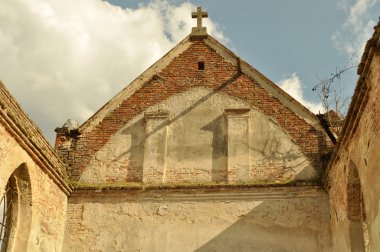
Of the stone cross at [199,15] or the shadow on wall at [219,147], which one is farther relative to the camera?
the stone cross at [199,15]

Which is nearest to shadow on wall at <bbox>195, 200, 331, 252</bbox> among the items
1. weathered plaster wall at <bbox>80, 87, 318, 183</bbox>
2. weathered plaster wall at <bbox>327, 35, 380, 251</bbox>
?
weathered plaster wall at <bbox>327, 35, 380, 251</bbox>

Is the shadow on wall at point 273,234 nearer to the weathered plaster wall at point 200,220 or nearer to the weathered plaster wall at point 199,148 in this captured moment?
the weathered plaster wall at point 200,220

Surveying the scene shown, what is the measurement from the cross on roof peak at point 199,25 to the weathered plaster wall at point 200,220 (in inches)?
166

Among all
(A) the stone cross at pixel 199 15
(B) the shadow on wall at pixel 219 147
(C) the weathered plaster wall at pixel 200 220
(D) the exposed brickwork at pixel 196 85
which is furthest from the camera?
(A) the stone cross at pixel 199 15

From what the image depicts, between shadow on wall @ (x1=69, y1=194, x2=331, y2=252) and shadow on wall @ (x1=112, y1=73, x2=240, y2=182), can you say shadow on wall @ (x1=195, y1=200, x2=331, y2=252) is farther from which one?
shadow on wall @ (x1=112, y1=73, x2=240, y2=182)

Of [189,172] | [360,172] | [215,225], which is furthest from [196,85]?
[360,172]

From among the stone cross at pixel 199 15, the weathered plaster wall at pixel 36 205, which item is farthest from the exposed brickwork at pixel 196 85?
the weathered plaster wall at pixel 36 205

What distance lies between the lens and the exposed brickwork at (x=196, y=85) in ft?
37.9

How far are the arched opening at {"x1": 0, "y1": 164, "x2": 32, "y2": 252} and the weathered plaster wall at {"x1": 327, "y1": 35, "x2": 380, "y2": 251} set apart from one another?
18.6 feet

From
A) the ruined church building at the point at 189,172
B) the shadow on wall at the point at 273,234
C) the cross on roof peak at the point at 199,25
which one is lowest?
the shadow on wall at the point at 273,234

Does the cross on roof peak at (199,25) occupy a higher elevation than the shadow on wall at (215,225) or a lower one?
higher

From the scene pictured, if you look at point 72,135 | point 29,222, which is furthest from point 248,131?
point 29,222

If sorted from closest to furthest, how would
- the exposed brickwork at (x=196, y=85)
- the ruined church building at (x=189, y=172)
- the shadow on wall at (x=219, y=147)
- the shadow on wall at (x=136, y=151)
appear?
the ruined church building at (x=189, y=172) → the shadow on wall at (x=219, y=147) → the shadow on wall at (x=136, y=151) → the exposed brickwork at (x=196, y=85)

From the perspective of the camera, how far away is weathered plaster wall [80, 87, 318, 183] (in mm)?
11242
